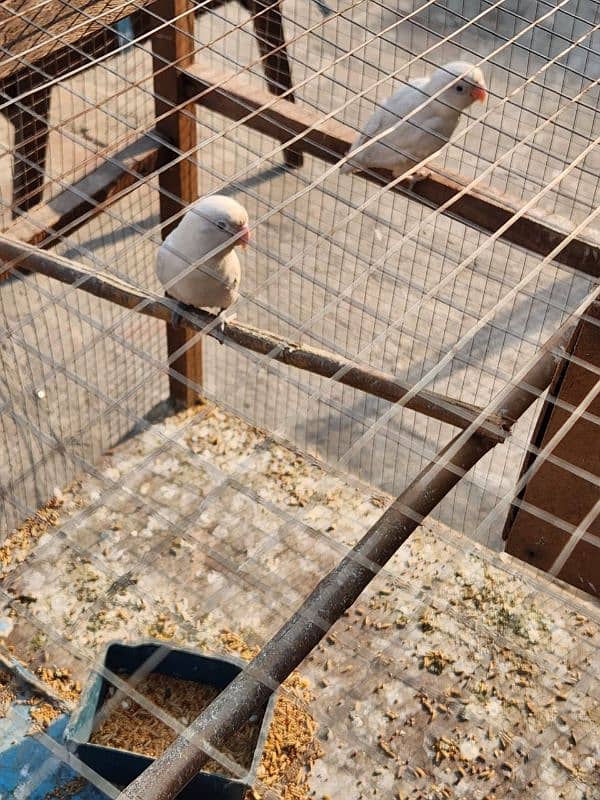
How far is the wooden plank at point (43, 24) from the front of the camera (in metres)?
1.70

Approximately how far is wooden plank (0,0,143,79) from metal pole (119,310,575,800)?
1060 millimetres

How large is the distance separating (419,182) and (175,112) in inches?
22.4

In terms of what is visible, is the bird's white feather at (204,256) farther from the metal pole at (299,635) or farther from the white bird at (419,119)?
the metal pole at (299,635)

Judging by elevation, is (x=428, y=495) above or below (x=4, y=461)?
above

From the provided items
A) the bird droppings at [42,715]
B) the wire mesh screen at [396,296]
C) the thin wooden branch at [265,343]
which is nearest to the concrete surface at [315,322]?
the wire mesh screen at [396,296]

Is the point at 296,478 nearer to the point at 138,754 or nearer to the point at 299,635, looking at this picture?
the point at 138,754

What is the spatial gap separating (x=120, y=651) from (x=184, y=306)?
745 mm

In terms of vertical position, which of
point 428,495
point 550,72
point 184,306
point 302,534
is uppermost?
point 428,495

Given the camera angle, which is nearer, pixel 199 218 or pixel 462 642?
pixel 199 218

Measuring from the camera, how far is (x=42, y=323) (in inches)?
113

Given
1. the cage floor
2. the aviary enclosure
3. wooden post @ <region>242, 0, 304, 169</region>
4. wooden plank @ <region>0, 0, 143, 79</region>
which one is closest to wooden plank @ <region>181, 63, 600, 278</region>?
the aviary enclosure

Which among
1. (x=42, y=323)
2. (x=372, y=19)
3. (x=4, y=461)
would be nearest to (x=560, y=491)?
(x=4, y=461)

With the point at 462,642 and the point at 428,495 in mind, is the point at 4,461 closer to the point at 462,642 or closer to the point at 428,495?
the point at 462,642

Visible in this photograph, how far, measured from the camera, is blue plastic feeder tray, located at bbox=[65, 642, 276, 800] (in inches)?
67.2
